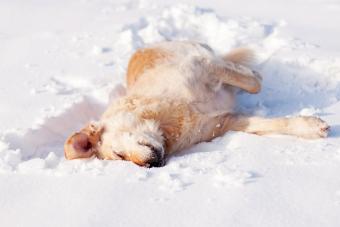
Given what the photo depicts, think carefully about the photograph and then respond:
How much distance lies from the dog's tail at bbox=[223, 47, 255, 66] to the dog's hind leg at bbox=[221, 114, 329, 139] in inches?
36.5

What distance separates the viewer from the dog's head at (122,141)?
395 cm

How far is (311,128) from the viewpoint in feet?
13.2

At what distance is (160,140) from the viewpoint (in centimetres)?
423

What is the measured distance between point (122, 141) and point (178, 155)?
40 cm

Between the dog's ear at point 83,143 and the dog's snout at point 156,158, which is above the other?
the dog's snout at point 156,158

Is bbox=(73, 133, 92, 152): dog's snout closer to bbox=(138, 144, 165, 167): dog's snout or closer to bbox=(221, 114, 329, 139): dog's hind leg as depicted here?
bbox=(138, 144, 165, 167): dog's snout

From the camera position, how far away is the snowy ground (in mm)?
3041

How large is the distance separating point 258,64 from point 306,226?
2991 millimetres

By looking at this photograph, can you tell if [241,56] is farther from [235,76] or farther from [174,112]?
[174,112]

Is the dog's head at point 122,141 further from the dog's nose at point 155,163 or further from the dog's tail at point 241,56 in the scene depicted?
the dog's tail at point 241,56

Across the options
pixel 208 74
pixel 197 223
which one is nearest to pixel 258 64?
pixel 208 74

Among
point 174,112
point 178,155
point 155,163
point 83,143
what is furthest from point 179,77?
point 155,163

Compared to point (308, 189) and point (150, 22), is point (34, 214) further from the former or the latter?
point (150, 22)

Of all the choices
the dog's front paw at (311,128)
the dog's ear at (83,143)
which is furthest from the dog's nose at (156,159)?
the dog's front paw at (311,128)
